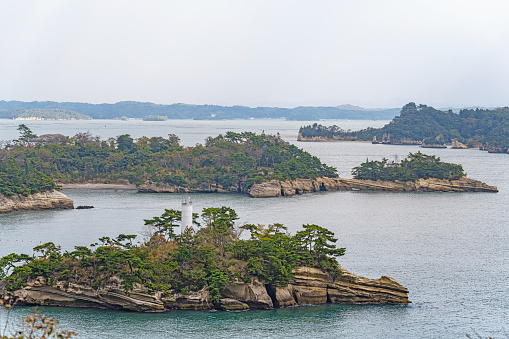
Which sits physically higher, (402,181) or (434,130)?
(434,130)

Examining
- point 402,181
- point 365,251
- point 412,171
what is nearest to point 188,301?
point 365,251

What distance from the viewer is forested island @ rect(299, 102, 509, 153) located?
16550 cm

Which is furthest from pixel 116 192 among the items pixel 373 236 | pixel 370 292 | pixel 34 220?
pixel 370 292

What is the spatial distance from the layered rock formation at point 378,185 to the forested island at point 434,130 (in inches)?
3363

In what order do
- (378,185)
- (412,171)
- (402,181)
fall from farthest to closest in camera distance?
(412,171), (402,181), (378,185)

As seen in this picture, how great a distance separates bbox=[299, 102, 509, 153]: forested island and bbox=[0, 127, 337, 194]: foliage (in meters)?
89.2

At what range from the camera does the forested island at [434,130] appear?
165500 millimetres

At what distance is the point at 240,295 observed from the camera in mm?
30703

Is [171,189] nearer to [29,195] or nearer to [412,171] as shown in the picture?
[29,195]

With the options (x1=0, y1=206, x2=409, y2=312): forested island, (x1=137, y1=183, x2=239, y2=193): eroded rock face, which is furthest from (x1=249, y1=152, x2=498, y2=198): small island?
(x1=0, y1=206, x2=409, y2=312): forested island

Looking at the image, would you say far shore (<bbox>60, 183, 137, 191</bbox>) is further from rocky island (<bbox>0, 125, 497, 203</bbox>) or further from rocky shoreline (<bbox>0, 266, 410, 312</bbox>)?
rocky shoreline (<bbox>0, 266, 410, 312</bbox>)

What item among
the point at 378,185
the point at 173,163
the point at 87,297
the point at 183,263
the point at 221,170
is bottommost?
the point at 87,297

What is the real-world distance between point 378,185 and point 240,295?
2048 inches

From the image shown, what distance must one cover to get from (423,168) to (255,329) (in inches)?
2299
